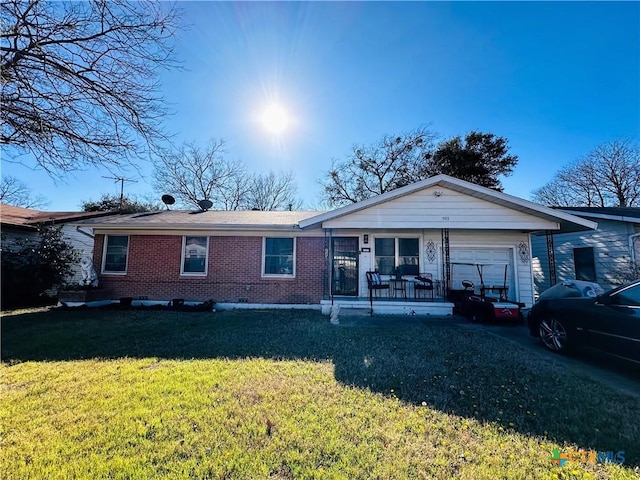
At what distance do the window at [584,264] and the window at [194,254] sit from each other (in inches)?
553

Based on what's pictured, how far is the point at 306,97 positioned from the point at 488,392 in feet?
27.5

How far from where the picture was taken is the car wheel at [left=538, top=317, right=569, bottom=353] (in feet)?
16.8

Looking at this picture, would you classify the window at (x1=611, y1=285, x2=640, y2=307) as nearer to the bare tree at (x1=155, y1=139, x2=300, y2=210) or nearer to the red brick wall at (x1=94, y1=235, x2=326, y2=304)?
the red brick wall at (x1=94, y1=235, x2=326, y2=304)

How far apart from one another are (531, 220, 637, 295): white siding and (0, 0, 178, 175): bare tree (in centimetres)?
1408

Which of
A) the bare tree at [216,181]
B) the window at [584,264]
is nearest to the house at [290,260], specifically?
the window at [584,264]

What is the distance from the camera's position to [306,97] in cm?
863

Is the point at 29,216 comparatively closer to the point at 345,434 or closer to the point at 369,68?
the point at 369,68

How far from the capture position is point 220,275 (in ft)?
32.7

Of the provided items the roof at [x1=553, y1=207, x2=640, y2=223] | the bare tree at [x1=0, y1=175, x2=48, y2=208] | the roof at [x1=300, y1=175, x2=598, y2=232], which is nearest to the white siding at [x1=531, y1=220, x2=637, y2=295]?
the roof at [x1=553, y1=207, x2=640, y2=223]

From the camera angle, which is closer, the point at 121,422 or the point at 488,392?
the point at 121,422

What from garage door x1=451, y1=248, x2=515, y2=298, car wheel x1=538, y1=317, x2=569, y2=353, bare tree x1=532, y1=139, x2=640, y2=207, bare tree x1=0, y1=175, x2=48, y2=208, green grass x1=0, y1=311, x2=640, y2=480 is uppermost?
bare tree x1=532, y1=139, x2=640, y2=207

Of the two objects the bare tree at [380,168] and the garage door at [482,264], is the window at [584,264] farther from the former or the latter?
the bare tree at [380,168]

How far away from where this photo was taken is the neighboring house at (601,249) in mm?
9227

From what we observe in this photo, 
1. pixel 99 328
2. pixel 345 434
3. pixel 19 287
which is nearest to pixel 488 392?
pixel 345 434
